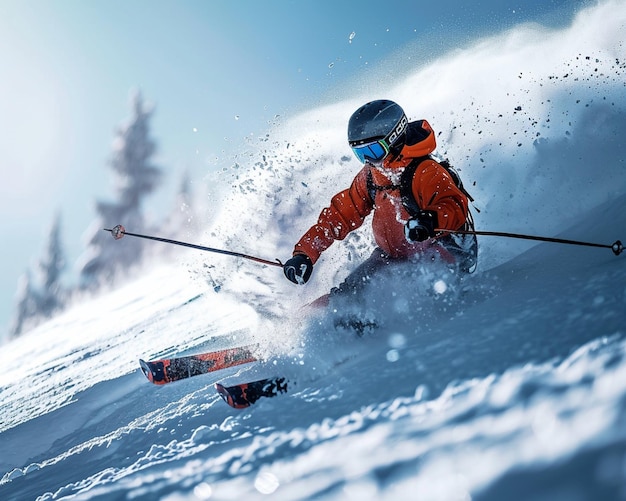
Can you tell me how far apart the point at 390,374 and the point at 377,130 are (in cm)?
208

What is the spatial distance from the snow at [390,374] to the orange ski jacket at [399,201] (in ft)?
1.11

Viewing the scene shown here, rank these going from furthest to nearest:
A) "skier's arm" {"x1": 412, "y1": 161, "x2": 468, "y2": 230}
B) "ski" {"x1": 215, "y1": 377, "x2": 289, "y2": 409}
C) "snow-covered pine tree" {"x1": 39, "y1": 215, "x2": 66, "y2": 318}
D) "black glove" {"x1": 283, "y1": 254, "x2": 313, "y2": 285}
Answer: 1. "snow-covered pine tree" {"x1": 39, "y1": 215, "x2": 66, "y2": 318}
2. "black glove" {"x1": 283, "y1": 254, "x2": 313, "y2": 285}
3. "skier's arm" {"x1": 412, "y1": 161, "x2": 468, "y2": 230}
4. "ski" {"x1": 215, "y1": 377, "x2": 289, "y2": 409}

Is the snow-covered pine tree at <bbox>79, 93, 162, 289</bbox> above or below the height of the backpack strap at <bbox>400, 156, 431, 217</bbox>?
above

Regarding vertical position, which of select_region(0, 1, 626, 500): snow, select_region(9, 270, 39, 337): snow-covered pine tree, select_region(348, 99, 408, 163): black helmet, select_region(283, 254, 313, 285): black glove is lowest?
select_region(0, 1, 626, 500): snow

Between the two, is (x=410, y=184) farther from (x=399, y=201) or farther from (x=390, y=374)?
(x=390, y=374)

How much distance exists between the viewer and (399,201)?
144 inches

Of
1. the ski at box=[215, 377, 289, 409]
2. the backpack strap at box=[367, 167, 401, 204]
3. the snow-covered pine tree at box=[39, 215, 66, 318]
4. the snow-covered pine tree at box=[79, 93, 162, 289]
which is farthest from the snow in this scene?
the snow-covered pine tree at box=[39, 215, 66, 318]

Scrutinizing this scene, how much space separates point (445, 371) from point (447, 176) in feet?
6.95

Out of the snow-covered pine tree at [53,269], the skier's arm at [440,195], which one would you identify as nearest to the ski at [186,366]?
the skier's arm at [440,195]

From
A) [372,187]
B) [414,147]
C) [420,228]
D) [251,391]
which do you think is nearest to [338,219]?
[372,187]

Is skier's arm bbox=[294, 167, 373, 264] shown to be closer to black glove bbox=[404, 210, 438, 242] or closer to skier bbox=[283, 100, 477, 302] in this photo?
skier bbox=[283, 100, 477, 302]

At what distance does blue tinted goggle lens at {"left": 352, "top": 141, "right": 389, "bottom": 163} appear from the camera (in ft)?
11.4

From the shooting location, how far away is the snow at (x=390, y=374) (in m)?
1.12

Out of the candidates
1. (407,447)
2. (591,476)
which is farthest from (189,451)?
(591,476)
